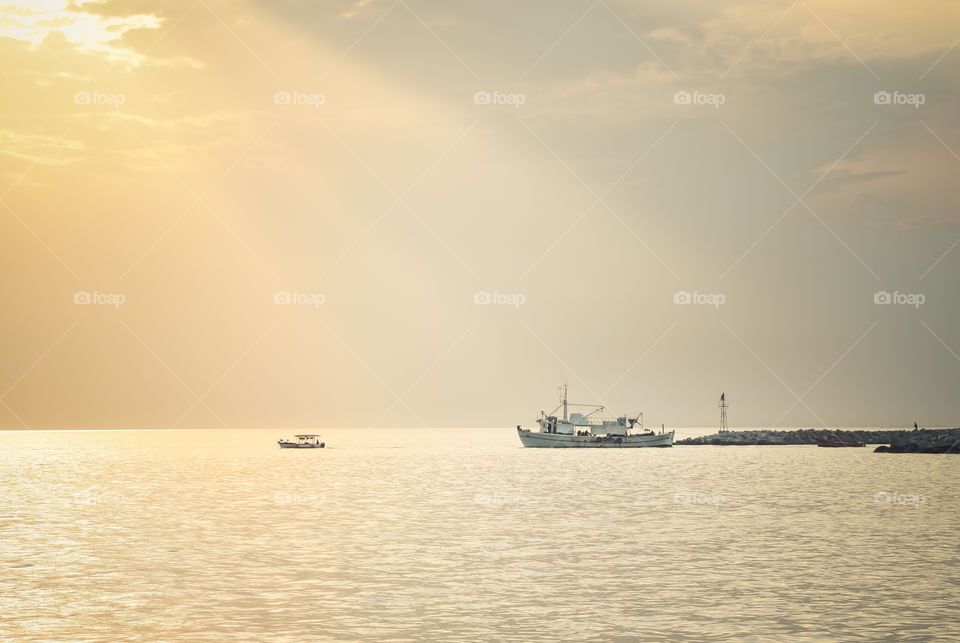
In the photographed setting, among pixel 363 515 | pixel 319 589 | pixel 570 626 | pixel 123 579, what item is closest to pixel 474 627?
pixel 570 626

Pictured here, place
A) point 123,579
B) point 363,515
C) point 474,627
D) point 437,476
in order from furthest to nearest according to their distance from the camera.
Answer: point 437,476, point 363,515, point 123,579, point 474,627

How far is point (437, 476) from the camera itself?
10700 centimetres

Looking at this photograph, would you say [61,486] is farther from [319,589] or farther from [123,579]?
[319,589]

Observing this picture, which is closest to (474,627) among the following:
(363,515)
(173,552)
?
(173,552)

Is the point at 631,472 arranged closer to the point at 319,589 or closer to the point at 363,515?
the point at 363,515

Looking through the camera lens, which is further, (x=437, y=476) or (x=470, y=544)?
(x=437, y=476)

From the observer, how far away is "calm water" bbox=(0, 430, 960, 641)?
80.7 ft

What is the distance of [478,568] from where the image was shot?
34.4 meters

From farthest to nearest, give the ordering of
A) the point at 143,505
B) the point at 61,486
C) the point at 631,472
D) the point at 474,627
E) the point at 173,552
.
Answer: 1. the point at 631,472
2. the point at 61,486
3. the point at 143,505
4. the point at 173,552
5. the point at 474,627

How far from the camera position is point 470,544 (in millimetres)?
41500

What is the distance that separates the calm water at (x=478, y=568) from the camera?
24.6 meters

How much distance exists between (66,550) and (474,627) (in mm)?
24347

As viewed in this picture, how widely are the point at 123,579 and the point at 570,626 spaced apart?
55.4ft

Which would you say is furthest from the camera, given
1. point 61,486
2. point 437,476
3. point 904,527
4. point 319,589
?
point 437,476
